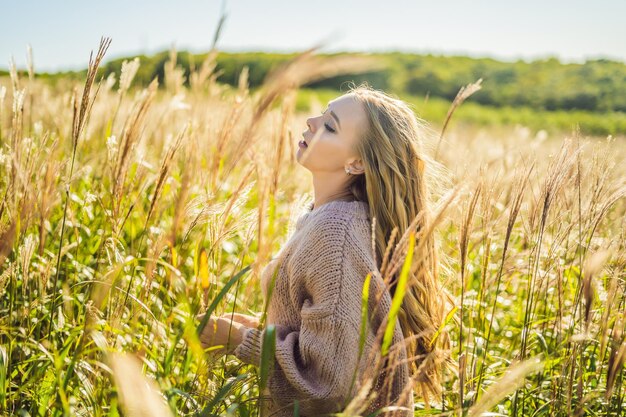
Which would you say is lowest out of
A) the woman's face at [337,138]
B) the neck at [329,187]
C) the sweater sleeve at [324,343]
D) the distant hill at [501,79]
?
the sweater sleeve at [324,343]

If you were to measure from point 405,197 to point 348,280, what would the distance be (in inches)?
19.5

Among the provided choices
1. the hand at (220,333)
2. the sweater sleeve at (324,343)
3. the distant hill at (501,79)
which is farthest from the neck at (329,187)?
the distant hill at (501,79)

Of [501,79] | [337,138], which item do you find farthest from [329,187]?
[501,79]

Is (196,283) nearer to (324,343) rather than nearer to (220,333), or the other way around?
(220,333)

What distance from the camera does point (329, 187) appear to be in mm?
2094

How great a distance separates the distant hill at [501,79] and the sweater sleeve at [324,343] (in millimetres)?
25354

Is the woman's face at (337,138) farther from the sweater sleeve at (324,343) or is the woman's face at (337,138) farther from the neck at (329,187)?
the sweater sleeve at (324,343)

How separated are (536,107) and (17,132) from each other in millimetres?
42848

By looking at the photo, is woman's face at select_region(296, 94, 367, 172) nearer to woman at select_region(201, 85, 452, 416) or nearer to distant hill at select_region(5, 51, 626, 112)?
woman at select_region(201, 85, 452, 416)

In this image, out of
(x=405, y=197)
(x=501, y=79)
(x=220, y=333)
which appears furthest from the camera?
(x=501, y=79)

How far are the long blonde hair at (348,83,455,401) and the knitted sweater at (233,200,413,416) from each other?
0.51 feet

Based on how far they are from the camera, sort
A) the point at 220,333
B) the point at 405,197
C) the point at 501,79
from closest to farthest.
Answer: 1. the point at 220,333
2. the point at 405,197
3. the point at 501,79

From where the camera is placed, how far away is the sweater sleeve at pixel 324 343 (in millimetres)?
1641

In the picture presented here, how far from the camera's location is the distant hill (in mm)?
33062
